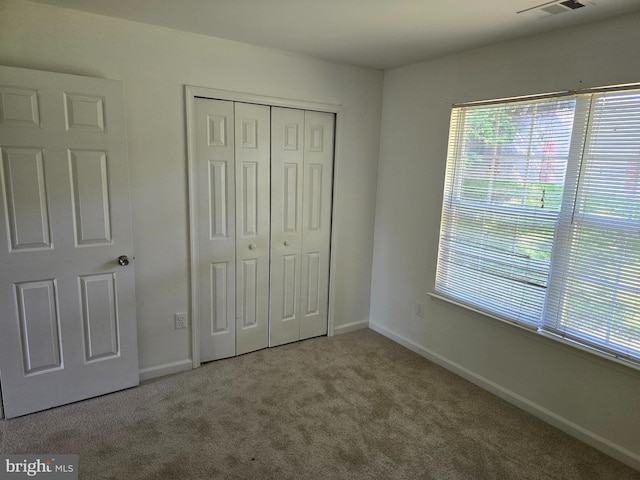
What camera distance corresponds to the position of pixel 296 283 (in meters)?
3.39

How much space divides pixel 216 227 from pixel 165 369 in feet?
3.59

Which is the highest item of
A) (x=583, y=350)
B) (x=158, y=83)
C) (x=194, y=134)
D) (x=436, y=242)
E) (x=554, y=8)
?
(x=554, y=8)

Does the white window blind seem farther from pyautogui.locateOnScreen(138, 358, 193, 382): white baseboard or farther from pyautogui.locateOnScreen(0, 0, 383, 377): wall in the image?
pyautogui.locateOnScreen(138, 358, 193, 382): white baseboard

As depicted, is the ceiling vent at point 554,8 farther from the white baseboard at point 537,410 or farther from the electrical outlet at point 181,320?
the electrical outlet at point 181,320

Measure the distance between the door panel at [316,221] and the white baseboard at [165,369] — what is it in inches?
40.1

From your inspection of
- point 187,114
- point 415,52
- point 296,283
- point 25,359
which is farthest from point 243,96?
point 25,359

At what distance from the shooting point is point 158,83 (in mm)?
2533

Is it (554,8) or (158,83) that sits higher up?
(554,8)

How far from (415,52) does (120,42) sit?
198 centimetres

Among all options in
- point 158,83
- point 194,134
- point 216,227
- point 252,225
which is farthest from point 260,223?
point 158,83

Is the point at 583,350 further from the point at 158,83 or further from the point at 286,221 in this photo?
the point at 158,83

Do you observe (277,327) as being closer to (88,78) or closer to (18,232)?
(18,232)

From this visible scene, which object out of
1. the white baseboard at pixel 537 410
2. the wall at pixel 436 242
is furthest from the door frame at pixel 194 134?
the white baseboard at pixel 537 410

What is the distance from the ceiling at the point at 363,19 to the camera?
6.55 feet
